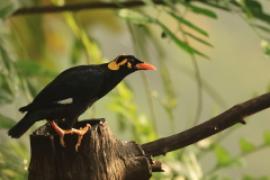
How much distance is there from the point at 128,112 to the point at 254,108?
72 centimetres

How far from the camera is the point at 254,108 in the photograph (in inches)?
31.3

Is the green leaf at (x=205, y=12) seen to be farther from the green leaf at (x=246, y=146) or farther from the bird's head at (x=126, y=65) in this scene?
the green leaf at (x=246, y=146)

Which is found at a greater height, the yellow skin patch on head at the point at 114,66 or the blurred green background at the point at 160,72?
the yellow skin patch on head at the point at 114,66

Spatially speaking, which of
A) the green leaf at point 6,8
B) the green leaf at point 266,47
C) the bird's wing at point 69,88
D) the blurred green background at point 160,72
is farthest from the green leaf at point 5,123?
the green leaf at point 266,47

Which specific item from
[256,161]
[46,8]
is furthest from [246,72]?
[46,8]

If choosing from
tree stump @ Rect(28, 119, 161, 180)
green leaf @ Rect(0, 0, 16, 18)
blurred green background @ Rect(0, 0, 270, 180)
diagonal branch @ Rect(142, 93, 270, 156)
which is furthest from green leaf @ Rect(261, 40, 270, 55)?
green leaf @ Rect(0, 0, 16, 18)

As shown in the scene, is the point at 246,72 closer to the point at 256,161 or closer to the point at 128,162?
the point at 256,161

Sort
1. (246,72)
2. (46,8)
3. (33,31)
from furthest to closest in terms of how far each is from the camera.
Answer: (246,72) → (33,31) → (46,8)

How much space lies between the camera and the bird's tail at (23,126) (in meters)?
0.79

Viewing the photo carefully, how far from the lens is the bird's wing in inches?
30.9

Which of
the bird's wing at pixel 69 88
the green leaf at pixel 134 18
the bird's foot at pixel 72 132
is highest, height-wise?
the bird's wing at pixel 69 88

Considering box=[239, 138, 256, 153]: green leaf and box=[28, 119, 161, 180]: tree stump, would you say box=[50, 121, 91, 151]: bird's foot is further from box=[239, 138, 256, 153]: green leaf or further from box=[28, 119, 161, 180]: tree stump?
box=[239, 138, 256, 153]: green leaf

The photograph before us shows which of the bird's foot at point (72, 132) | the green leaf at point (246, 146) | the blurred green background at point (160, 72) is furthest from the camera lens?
the green leaf at point (246, 146)

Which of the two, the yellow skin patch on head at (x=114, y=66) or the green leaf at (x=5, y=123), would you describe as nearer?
the yellow skin patch on head at (x=114, y=66)
